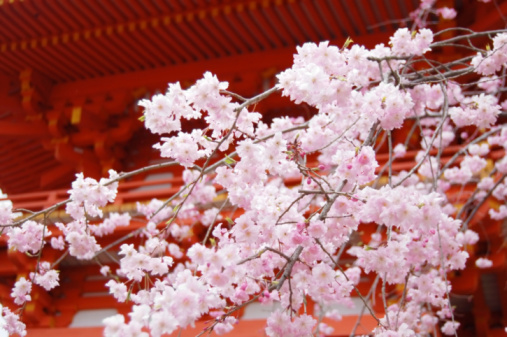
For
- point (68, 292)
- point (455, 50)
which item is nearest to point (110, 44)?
point (68, 292)

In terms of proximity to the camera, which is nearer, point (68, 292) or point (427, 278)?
point (427, 278)

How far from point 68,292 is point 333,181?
3.94 m

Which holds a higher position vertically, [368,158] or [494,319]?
[368,158]

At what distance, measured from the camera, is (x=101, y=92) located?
5742 millimetres

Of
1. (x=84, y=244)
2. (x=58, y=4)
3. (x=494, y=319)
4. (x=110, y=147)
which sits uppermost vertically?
(x=58, y=4)

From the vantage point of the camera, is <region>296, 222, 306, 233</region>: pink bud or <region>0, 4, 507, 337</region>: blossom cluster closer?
<region>0, 4, 507, 337</region>: blossom cluster

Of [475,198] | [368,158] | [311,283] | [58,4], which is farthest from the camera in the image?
[58,4]

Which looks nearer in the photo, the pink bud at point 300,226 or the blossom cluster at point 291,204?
the blossom cluster at point 291,204

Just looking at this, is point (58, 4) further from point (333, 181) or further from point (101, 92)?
point (333, 181)

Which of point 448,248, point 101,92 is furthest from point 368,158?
point 101,92

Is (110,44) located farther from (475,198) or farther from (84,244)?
(475,198)

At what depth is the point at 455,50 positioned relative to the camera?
5.09 meters

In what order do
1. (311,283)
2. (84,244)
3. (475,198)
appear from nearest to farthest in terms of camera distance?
1. (311,283)
2. (84,244)
3. (475,198)

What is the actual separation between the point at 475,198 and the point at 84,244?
2.89m
